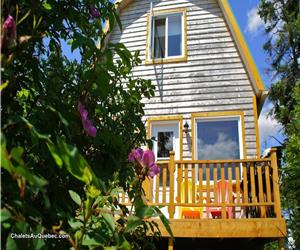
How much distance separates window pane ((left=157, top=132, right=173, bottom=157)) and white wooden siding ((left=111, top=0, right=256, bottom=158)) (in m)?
0.36

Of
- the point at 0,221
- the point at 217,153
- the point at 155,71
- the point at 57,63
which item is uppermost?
the point at 155,71

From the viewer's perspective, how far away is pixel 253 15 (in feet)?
57.5

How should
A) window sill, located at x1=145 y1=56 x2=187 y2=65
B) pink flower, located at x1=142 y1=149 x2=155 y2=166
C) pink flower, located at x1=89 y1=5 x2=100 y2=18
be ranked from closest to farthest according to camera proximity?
pink flower, located at x1=142 y1=149 x2=155 y2=166 → pink flower, located at x1=89 y1=5 x2=100 y2=18 → window sill, located at x1=145 y1=56 x2=187 y2=65

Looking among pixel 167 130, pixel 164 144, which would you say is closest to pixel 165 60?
pixel 167 130

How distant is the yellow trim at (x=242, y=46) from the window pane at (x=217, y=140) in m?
0.96

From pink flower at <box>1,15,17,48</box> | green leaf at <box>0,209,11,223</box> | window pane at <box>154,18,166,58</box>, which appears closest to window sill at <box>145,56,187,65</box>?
window pane at <box>154,18,166,58</box>

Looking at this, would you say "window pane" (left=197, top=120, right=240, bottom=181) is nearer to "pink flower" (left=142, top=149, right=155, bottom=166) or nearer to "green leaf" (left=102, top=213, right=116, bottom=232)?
"pink flower" (left=142, top=149, right=155, bottom=166)

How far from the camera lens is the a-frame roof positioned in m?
8.10

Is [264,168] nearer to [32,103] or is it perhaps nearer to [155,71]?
[155,71]

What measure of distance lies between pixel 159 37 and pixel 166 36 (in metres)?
0.18

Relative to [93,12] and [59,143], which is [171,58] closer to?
[93,12]

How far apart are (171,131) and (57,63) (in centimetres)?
673

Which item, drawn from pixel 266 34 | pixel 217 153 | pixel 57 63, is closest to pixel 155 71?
pixel 217 153

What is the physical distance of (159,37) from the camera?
945 cm
